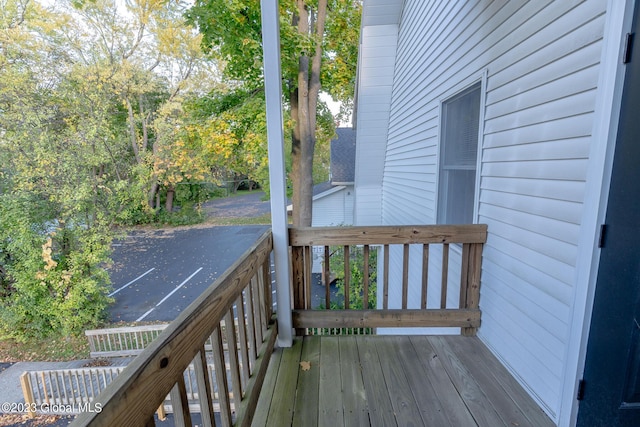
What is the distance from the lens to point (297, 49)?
6.05 metres

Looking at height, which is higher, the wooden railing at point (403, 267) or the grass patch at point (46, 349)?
the wooden railing at point (403, 267)

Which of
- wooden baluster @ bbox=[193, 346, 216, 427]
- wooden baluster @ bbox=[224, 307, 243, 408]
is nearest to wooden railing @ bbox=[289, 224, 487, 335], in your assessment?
wooden baluster @ bbox=[224, 307, 243, 408]

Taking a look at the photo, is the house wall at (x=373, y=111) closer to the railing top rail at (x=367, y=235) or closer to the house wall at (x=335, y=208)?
the railing top rail at (x=367, y=235)

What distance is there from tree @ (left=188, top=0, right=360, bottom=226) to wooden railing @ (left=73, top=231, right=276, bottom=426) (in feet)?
17.9

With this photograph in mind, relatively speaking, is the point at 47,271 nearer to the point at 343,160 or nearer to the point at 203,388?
the point at 203,388

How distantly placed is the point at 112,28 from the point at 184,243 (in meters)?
7.72

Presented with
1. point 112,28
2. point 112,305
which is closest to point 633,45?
point 112,305

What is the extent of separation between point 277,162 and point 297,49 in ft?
16.8

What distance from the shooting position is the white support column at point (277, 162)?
1785mm

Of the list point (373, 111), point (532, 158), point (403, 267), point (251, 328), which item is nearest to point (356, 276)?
point (373, 111)

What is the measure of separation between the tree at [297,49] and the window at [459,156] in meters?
4.35

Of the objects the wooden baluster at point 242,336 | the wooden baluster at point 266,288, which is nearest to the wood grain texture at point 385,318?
the wooden baluster at point 266,288

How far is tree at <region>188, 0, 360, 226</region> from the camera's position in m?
5.87

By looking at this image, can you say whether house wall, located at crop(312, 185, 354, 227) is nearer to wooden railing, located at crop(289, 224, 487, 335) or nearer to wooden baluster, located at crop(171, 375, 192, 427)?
wooden railing, located at crop(289, 224, 487, 335)
